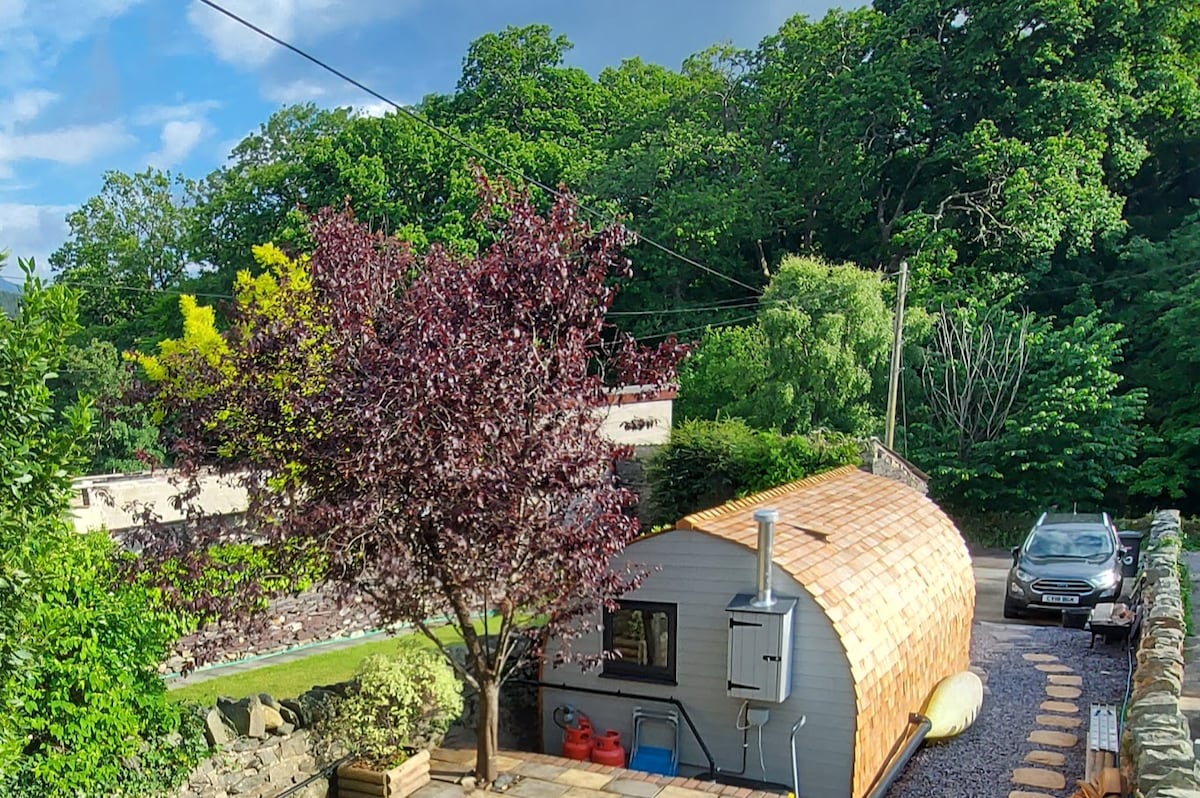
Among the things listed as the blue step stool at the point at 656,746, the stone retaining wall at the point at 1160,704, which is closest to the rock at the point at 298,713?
the blue step stool at the point at 656,746

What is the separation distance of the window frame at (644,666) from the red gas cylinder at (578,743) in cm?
60

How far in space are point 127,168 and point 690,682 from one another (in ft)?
161

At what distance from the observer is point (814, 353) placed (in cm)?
2223

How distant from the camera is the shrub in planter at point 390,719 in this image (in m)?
7.15

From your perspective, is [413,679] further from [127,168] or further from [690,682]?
[127,168]

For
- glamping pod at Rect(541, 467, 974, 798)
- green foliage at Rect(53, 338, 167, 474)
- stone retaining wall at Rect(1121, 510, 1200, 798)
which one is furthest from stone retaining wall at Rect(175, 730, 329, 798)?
green foliage at Rect(53, 338, 167, 474)

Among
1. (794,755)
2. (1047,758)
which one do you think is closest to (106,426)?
(794,755)

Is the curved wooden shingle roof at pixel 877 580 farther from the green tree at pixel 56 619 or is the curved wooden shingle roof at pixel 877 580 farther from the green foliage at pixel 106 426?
the green foliage at pixel 106 426

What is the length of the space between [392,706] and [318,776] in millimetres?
795

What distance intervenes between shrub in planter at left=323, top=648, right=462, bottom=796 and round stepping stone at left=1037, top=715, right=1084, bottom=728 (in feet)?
24.1

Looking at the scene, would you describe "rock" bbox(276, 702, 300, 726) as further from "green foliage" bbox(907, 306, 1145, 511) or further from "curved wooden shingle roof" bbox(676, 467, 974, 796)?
"green foliage" bbox(907, 306, 1145, 511)

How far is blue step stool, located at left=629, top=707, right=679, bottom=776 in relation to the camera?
8.49 meters

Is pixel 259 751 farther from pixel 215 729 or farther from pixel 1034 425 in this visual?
pixel 1034 425

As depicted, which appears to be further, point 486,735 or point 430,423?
point 486,735
